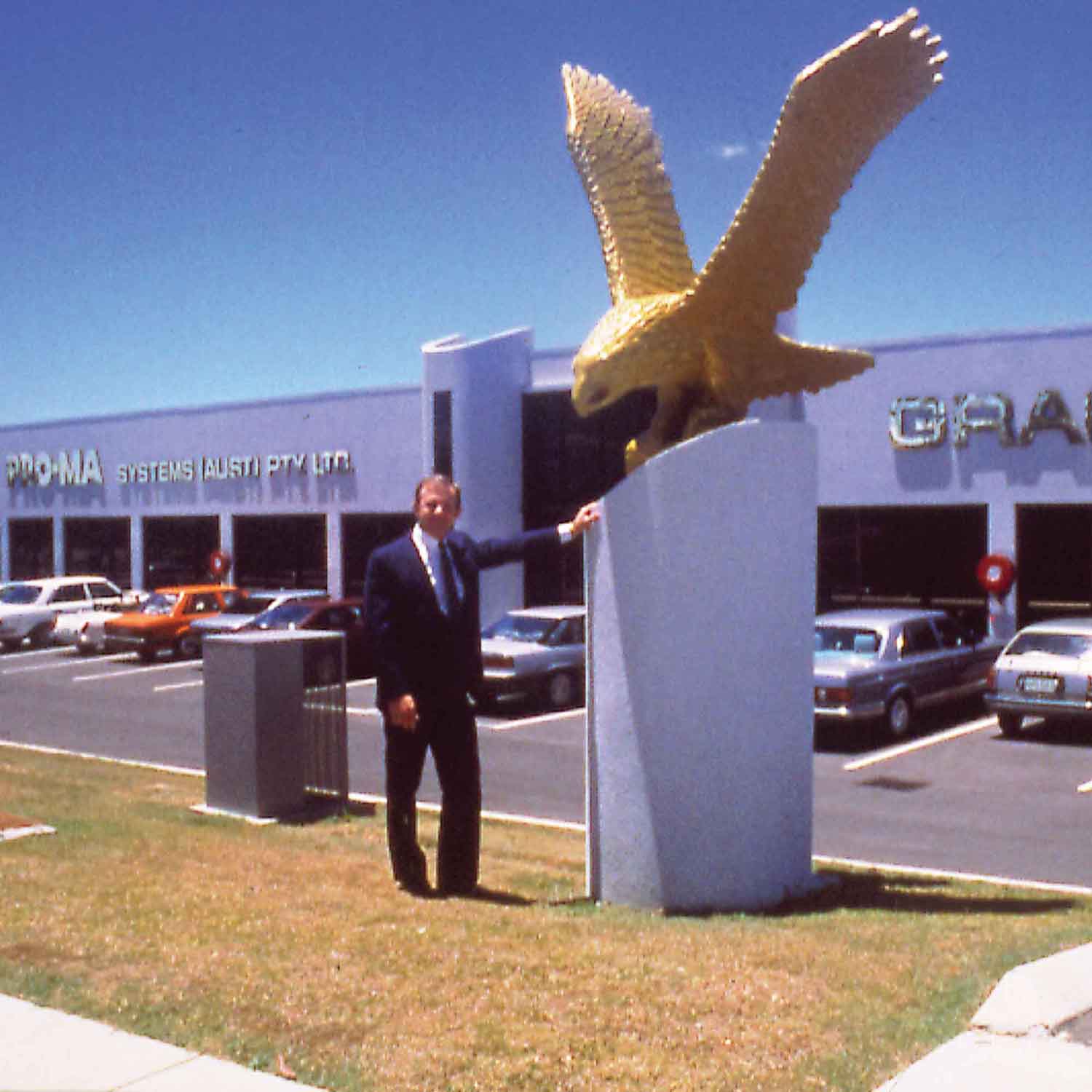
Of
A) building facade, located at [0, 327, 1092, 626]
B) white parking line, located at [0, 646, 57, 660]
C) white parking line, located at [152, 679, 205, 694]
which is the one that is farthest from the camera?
white parking line, located at [0, 646, 57, 660]

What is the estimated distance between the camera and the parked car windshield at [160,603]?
76.9ft

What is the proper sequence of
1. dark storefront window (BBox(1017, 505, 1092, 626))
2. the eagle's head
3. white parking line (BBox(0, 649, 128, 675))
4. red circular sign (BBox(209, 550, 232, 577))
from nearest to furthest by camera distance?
the eagle's head
dark storefront window (BBox(1017, 505, 1092, 626))
white parking line (BBox(0, 649, 128, 675))
red circular sign (BBox(209, 550, 232, 577))

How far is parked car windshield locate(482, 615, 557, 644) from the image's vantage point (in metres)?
17.0

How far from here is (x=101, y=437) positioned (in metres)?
32.2

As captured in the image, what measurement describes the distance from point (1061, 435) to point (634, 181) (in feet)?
41.9

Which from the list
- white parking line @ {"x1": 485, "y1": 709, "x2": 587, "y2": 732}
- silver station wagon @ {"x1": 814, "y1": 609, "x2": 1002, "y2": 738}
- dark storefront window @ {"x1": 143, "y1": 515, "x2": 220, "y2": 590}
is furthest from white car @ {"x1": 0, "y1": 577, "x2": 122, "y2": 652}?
silver station wagon @ {"x1": 814, "y1": 609, "x2": 1002, "y2": 738}

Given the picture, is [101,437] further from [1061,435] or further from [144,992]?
[144,992]

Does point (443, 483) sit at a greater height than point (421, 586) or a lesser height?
greater

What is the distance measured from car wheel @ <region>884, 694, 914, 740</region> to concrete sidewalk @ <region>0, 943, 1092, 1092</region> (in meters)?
9.38

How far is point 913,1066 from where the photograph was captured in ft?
12.4

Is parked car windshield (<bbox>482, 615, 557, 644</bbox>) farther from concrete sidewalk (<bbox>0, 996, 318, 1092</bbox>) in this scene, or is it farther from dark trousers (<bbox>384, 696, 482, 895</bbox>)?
concrete sidewalk (<bbox>0, 996, 318, 1092</bbox>)

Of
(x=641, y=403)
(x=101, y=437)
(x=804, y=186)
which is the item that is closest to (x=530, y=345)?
(x=641, y=403)

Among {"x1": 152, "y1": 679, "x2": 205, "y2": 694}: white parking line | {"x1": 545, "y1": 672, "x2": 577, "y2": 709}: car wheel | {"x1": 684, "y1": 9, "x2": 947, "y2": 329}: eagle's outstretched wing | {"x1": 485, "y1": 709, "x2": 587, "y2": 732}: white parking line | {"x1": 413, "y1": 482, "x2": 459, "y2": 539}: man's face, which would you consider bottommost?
{"x1": 152, "y1": 679, "x2": 205, "y2": 694}: white parking line

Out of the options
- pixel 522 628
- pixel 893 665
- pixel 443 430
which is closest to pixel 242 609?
pixel 443 430
